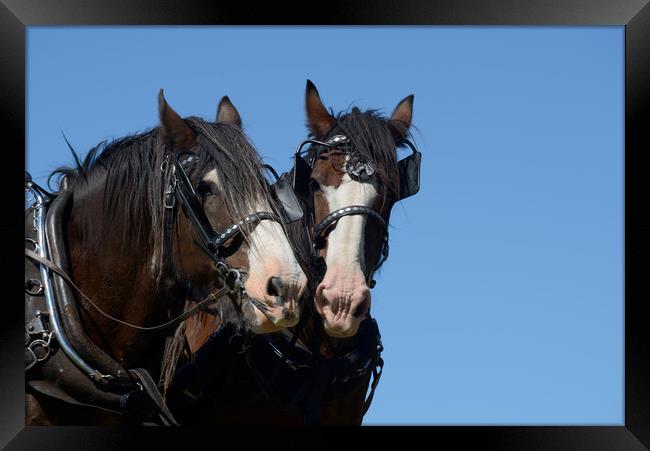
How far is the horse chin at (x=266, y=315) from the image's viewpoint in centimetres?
677

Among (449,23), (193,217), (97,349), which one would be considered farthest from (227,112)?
(97,349)

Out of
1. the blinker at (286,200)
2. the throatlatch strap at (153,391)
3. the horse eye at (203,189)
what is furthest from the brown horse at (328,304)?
the horse eye at (203,189)

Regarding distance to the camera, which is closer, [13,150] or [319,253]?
[13,150]

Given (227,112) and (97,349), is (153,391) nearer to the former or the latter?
(97,349)

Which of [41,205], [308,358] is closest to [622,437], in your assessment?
[308,358]

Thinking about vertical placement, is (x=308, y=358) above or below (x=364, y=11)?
below

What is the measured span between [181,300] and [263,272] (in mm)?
519

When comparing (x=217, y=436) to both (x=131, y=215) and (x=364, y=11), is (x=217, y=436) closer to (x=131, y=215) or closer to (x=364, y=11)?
(x=131, y=215)

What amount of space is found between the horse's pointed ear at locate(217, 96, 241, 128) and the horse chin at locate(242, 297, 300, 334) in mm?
1269

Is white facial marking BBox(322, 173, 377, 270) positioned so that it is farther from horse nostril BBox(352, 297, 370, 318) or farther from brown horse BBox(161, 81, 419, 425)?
horse nostril BBox(352, 297, 370, 318)

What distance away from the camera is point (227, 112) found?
781cm

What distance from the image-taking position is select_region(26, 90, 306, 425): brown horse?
6.66 meters

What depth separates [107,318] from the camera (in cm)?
683

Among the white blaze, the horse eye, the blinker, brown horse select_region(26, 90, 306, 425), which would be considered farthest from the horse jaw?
the horse eye
